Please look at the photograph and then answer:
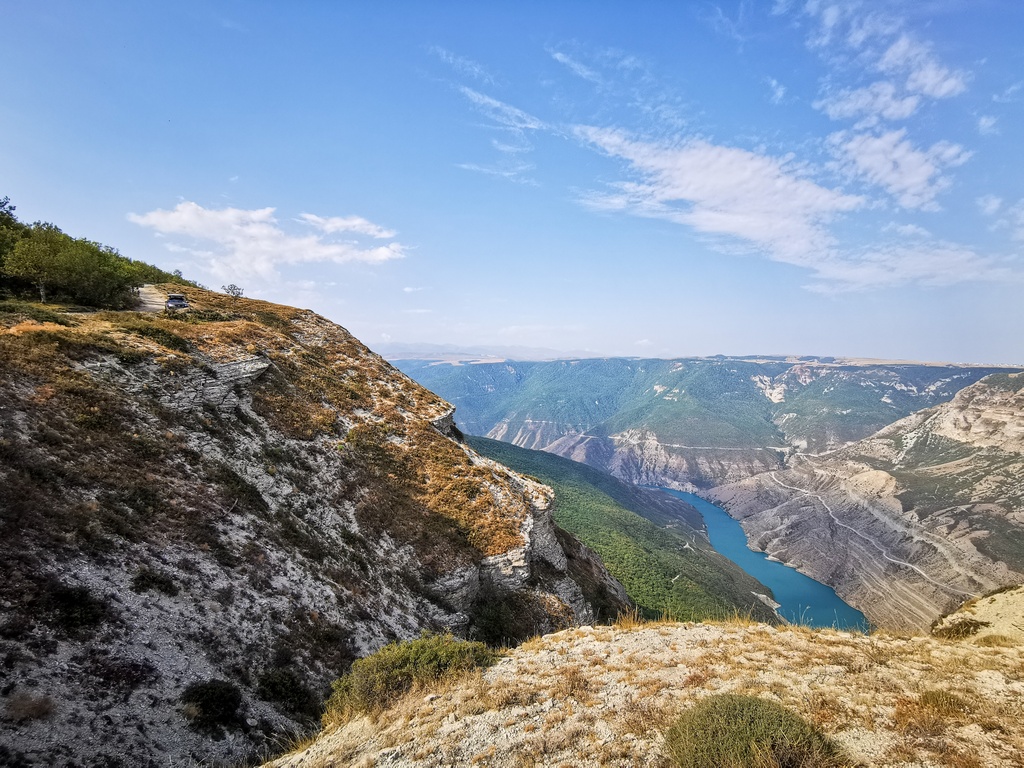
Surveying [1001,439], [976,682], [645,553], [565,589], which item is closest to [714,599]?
[645,553]

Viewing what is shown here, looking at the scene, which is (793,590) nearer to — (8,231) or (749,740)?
(749,740)

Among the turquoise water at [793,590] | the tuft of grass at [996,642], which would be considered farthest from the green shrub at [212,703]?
the turquoise water at [793,590]

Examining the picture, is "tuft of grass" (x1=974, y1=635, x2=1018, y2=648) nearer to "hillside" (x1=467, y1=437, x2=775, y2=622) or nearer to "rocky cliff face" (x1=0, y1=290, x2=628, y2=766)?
"rocky cliff face" (x1=0, y1=290, x2=628, y2=766)

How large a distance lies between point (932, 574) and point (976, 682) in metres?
149

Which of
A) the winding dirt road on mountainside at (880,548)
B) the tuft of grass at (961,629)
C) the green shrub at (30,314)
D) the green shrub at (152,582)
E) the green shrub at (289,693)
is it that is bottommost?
the winding dirt road on mountainside at (880,548)

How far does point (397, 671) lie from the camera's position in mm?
13227

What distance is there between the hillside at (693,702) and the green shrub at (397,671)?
473 mm

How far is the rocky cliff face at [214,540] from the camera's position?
1097 centimetres

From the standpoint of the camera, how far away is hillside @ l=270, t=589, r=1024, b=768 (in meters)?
8.45

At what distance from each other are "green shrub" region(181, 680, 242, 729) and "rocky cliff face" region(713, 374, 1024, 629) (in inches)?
4885

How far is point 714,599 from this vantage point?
257 ft

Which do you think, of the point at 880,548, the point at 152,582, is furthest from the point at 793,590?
the point at 152,582

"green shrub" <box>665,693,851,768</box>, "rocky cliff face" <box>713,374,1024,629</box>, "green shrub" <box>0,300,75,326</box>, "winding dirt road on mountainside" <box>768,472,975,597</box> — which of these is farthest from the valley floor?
"winding dirt road on mountainside" <box>768,472,975,597</box>

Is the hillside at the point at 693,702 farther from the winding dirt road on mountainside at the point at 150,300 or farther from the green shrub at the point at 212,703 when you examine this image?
the winding dirt road on mountainside at the point at 150,300
